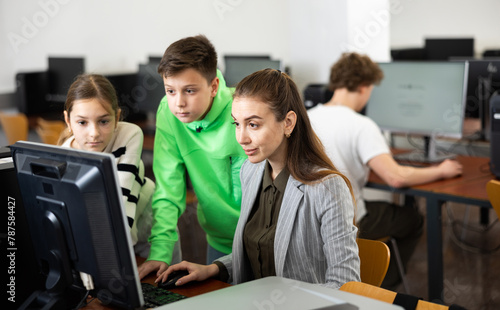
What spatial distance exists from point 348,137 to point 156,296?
1505 mm

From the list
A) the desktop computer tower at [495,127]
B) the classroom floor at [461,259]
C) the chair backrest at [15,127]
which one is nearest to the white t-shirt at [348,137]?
the desktop computer tower at [495,127]

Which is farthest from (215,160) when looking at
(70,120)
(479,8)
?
(479,8)

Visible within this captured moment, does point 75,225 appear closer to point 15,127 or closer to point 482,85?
point 482,85

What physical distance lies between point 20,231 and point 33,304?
205 millimetres

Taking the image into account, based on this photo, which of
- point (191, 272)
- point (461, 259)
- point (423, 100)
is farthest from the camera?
point (461, 259)

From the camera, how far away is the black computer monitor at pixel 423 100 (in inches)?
131

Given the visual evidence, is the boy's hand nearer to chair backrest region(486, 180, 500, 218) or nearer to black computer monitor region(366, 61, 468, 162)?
chair backrest region(486, 180, 500, 218)

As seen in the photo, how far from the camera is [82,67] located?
17.1 feet

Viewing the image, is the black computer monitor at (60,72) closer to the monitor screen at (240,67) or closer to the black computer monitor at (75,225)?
the monitor screen at (240,67)

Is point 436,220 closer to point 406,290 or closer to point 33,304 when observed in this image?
point 406,290

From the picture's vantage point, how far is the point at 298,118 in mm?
1712

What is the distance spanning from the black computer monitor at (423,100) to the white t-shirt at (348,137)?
703 mm

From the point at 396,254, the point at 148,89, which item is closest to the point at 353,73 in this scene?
the point at 396,254

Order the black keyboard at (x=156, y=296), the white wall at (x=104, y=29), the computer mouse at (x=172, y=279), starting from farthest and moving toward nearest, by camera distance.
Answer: the white wall at (x=104, y=29)
the computer mouse at (x=172, y=279)
the black keyboard at (x=156, y=296)
